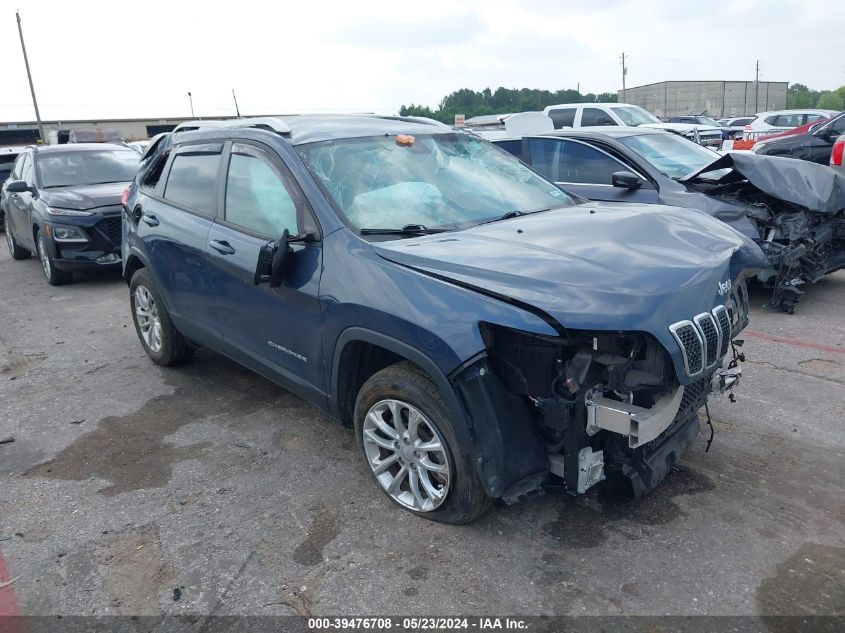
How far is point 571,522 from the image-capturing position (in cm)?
329

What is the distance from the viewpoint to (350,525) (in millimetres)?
3355

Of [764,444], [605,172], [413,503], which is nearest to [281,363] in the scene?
[413,503]

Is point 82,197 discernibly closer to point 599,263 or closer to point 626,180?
point 626,180

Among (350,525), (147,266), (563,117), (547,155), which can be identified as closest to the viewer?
(350,525)

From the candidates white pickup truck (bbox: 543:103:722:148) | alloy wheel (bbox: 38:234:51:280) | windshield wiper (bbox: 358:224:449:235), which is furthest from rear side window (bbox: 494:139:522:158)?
white pickup truck (bbox: 543:103:722:148)

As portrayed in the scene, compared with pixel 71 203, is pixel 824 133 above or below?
above

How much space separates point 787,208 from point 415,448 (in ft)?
16.3

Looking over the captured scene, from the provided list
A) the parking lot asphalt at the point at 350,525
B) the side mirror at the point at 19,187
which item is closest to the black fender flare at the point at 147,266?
the parking lot asphalt at the point at 350,525

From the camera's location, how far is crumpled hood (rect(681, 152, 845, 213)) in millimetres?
6281

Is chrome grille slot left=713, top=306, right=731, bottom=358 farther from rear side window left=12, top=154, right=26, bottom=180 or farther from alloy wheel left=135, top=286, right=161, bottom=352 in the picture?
rear side window left=12, top=154, right=26, bottom=180

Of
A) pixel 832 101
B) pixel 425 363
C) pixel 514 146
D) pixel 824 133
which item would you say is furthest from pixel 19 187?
pixel 832 101

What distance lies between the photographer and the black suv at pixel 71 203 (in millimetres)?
8836

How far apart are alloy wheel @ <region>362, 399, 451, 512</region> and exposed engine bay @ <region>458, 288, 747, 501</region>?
35cm

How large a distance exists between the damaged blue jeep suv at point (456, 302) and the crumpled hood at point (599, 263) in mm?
11
